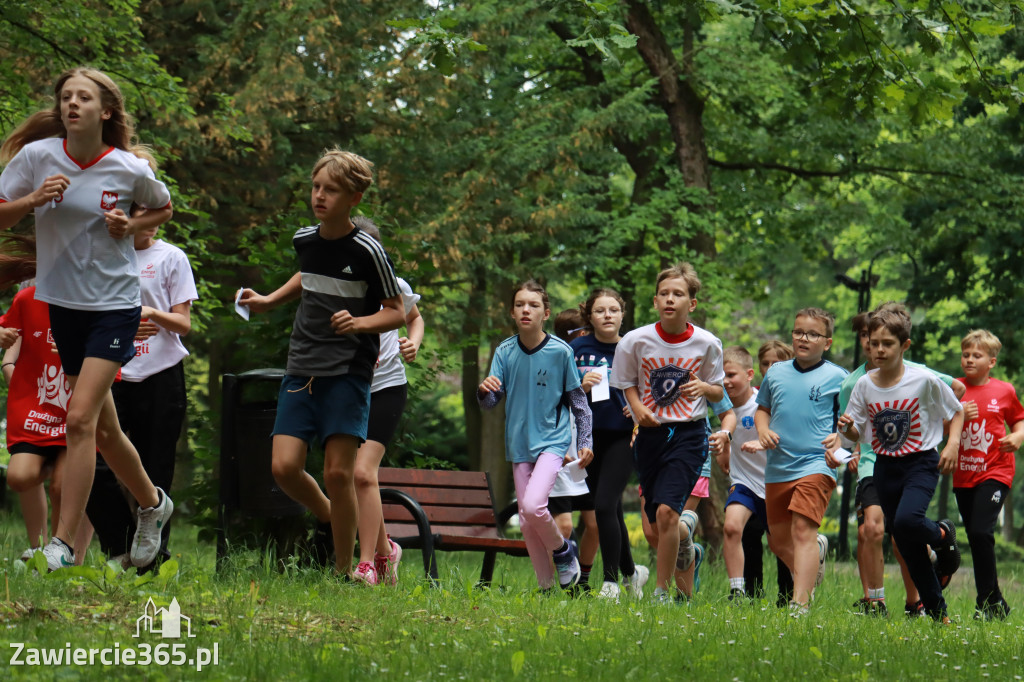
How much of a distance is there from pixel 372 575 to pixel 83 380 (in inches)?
76.6

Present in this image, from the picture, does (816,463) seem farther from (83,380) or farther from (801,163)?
(801,163)

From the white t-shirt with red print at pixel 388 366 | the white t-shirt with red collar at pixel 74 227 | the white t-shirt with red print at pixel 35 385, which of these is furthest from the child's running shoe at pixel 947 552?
the white t-shirt with red print at pixel 35 385

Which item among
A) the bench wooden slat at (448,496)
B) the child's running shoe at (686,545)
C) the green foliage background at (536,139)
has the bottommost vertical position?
the child's running shoe at (686,545)

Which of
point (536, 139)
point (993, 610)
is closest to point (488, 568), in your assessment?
point (993, 610)

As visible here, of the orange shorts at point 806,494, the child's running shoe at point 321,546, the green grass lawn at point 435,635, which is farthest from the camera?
the orange shorts at point 806,494

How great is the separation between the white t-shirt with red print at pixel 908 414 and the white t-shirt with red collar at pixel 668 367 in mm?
1062

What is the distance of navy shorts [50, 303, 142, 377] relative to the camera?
5629mm

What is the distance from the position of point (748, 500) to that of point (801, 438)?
1.26 m

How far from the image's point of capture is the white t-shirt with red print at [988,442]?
888 centimetres

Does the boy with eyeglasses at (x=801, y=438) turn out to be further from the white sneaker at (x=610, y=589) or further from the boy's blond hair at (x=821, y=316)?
the white sneaker at (x=610, y=589)

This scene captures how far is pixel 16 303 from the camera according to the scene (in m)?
7.16

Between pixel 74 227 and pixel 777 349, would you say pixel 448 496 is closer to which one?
pixel 777 349

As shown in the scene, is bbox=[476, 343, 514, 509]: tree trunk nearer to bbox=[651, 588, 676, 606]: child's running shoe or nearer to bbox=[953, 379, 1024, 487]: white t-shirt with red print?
bbox=[953, 379, 1024, 487]: white t-shirt with red print

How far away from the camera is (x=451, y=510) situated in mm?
9062
